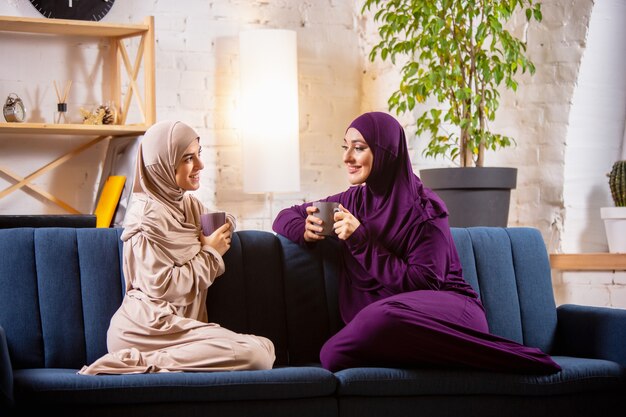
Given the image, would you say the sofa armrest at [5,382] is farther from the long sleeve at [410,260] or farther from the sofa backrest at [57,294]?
the long sleeve at [410,260]

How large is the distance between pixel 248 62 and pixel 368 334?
85.9 inches

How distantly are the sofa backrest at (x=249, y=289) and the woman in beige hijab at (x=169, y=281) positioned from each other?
129 millimetres

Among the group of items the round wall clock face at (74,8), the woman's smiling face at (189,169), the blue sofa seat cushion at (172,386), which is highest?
the round wall clock face at (74,8)

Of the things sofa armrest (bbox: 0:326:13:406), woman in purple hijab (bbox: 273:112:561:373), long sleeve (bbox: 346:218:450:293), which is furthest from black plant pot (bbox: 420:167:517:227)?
sofa armrest (bbox: 0:326:13:406)

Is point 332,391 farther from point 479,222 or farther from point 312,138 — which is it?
point 312,138

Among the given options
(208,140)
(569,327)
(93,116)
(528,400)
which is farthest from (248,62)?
(528,400)

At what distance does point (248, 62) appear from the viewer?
4.44 m

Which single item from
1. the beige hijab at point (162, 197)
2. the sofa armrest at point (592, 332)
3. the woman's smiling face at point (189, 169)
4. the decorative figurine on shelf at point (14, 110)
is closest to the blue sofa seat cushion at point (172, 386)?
the beige hijab at point (162, 197)

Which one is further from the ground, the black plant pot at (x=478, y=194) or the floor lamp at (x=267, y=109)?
the floor lamp at (x=267, y=109)

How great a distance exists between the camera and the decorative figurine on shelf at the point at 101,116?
4.26 metres

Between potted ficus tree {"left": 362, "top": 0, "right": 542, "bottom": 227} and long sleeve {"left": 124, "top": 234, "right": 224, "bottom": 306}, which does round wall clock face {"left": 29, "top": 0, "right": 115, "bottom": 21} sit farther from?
long sleeve {"left": 124, "top": 234, "right": 224, "bottom": 306}

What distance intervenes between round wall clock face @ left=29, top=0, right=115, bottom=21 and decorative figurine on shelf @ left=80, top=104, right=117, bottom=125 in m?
0.47

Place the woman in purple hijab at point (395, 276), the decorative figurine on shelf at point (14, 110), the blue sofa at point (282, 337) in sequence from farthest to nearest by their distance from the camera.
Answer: the decorative figurine on shelf at point (14, 110) → the woman in purple hijab at point (395, 276) → the blue sofa at point (282, 337)

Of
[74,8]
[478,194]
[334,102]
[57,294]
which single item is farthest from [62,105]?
[478,194]
